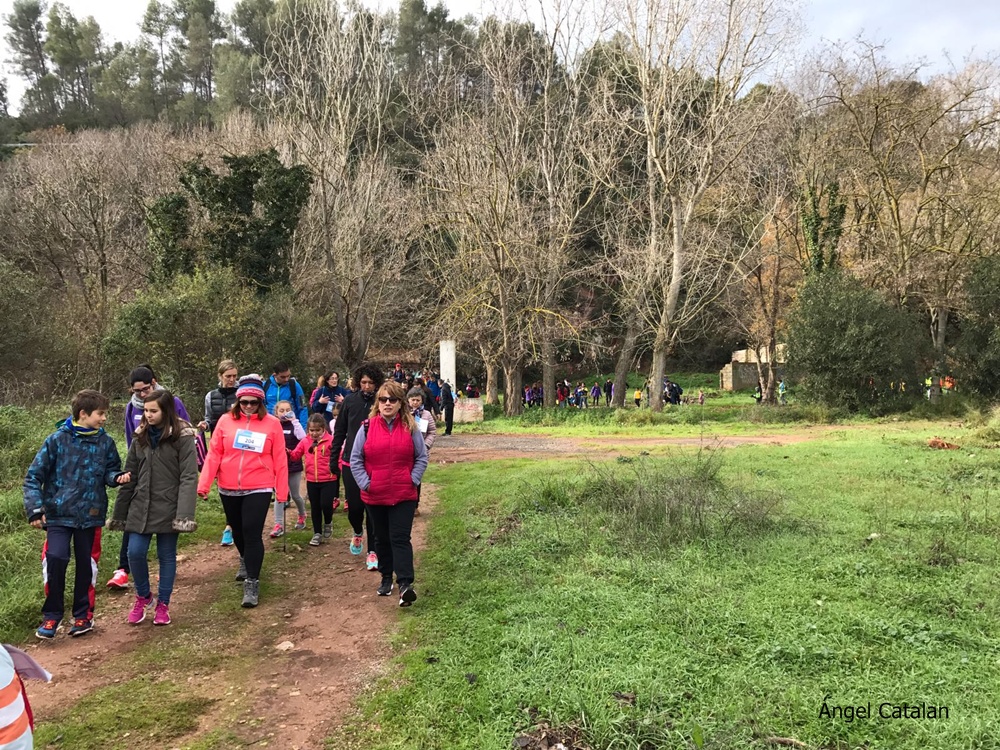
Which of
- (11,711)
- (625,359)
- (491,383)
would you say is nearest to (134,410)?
(11,711)

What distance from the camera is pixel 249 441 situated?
5.58m

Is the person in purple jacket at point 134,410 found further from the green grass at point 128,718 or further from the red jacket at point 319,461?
the green grass at point 128,718

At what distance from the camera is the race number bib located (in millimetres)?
5555

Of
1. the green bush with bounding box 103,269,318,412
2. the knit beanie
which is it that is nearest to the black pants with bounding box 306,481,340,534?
the knit beanie

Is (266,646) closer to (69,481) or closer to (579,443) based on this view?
(69,481)

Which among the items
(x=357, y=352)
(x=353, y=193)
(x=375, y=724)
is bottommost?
(x=375, y=724)

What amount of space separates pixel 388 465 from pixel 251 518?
4.07ft

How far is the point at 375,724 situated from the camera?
3682 millimetres

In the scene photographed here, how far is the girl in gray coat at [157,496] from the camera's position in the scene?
5082 mm

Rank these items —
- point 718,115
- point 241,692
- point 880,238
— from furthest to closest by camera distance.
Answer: point 880,238 < point 718,115 < point 241,692

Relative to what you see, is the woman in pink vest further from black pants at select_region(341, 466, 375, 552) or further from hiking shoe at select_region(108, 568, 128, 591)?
hiking shoe at select_region(108, 568, 128, 591)

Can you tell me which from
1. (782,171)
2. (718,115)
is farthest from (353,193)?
(782,171)

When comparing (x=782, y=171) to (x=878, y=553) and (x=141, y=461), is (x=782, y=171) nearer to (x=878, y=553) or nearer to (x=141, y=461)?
(x=878, y=553)

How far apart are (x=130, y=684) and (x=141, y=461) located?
1668 millimetres
